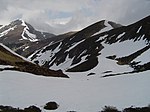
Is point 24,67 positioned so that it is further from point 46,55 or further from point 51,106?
point 46,55

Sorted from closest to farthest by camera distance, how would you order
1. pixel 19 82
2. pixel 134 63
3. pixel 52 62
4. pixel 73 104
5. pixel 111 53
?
1. pixel 73 104
2. pixel 19 82
3. pixel 134 63
4. pixel 111 53
5. pixel 52 62

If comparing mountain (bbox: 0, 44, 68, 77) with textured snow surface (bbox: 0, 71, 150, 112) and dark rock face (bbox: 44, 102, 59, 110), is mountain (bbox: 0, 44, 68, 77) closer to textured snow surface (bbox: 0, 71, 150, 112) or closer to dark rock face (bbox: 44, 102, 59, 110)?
textured snow surface (bbox: 0, 71, 150, 112)

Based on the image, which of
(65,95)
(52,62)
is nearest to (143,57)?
(65,95)

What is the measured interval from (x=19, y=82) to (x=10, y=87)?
264 cm

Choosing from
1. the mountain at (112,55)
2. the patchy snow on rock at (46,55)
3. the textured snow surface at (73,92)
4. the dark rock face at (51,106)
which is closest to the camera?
the dark rock face at (51,106)

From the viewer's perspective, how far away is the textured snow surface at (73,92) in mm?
30809

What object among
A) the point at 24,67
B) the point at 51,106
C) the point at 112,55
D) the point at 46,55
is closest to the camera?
the point at 51,106

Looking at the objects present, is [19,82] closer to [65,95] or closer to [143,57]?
[65,95]

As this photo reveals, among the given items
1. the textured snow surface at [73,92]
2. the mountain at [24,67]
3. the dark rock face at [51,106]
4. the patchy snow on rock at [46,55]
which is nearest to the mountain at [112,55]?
the patchy snow on rock at [46,55]

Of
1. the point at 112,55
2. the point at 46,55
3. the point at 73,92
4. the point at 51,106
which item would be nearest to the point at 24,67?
the point at 73,92

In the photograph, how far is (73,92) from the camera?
119 ft

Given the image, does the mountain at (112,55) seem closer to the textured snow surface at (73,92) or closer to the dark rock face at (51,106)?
the textured snow surface at (73,92)

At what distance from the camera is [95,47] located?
119 m

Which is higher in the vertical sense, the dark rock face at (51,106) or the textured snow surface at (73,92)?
the textured snow surface at (73,92)
